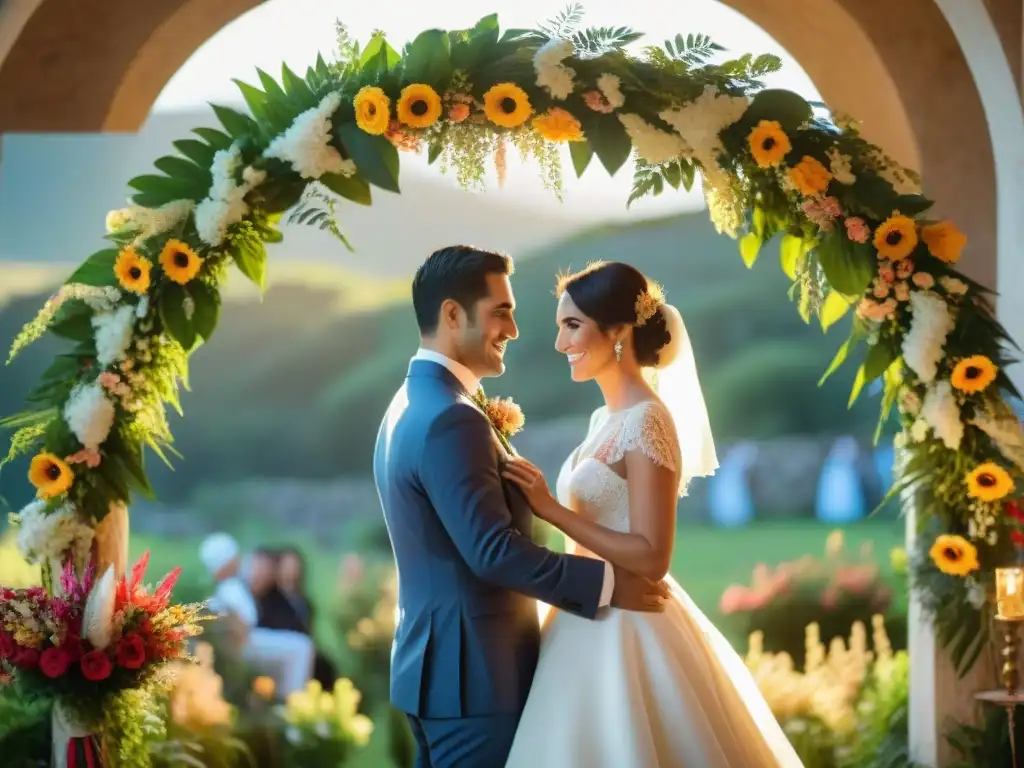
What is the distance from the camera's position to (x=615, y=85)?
428 cm

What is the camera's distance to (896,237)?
4.36 meters

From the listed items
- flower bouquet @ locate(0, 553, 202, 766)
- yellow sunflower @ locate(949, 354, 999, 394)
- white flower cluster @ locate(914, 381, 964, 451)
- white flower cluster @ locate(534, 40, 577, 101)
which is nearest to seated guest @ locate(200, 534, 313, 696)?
flower bouquet @ locate(0, 553, 202, 766)

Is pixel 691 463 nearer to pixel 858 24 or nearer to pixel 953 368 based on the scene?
pixel 953 368

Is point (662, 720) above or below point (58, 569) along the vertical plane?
below

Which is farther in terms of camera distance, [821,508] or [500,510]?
[821,508]

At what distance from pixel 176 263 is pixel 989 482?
2.81 m

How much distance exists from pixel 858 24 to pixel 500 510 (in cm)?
360

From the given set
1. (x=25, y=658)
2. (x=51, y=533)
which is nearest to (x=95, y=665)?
(x=25, y=658)

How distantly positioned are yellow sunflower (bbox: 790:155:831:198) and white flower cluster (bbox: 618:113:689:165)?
43 centimetres

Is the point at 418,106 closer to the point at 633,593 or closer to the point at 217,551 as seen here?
the point at 633,593

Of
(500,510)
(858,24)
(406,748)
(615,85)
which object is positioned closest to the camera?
(500,510)

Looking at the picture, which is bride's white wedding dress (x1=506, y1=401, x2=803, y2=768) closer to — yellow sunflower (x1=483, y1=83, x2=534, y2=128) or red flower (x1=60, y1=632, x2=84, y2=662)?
yellow sunflower (x1=483, y1=83, x2=534, y2=128)

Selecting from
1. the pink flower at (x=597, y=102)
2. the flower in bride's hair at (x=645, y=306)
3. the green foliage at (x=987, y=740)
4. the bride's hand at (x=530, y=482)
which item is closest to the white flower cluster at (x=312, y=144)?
the pink flower at (x=597, y=102)

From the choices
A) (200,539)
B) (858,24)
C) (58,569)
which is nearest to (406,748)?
(200,539)
